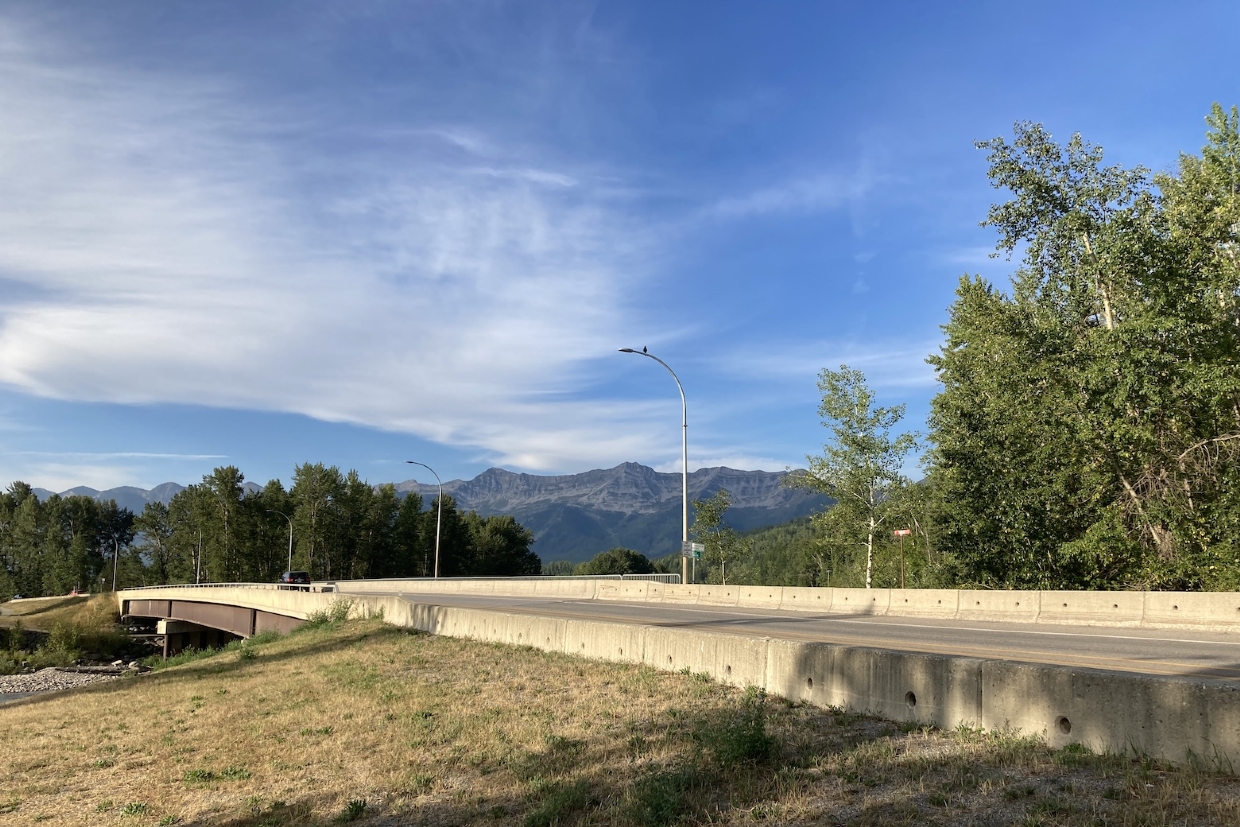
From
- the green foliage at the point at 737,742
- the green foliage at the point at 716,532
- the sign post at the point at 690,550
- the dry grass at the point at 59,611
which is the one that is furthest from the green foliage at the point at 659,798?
the dry grass at the point at 59,611

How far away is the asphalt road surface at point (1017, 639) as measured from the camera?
1082 cm

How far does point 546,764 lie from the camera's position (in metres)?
8.70

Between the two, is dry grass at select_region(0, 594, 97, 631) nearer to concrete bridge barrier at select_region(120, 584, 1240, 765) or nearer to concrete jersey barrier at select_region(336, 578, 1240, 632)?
concrete jersey barrier at select_region(336, 578, 1240, 632)

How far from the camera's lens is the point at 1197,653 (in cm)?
1194

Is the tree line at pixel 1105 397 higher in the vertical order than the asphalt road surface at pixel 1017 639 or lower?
higher

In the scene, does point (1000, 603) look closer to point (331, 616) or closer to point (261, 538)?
point (331, 616)

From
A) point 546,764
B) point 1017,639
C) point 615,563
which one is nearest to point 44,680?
point 546,764

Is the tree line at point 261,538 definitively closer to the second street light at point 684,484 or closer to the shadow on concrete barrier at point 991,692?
the second street light at point 684,484

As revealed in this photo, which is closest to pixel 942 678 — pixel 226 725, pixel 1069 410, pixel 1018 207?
pixel 226 725

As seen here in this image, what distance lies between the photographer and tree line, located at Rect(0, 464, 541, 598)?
358 ft

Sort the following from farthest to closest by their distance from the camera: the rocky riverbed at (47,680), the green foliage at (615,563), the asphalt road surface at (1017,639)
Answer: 1. the green foliage at (615,563)
2. the rocky riverbed at (47,680)
3. the asphalt road surface at (1017,639)

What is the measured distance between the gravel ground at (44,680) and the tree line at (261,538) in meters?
51.1

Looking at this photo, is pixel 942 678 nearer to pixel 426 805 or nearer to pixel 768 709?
pixel 768 709

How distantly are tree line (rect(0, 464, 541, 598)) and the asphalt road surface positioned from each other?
90.7 meters
